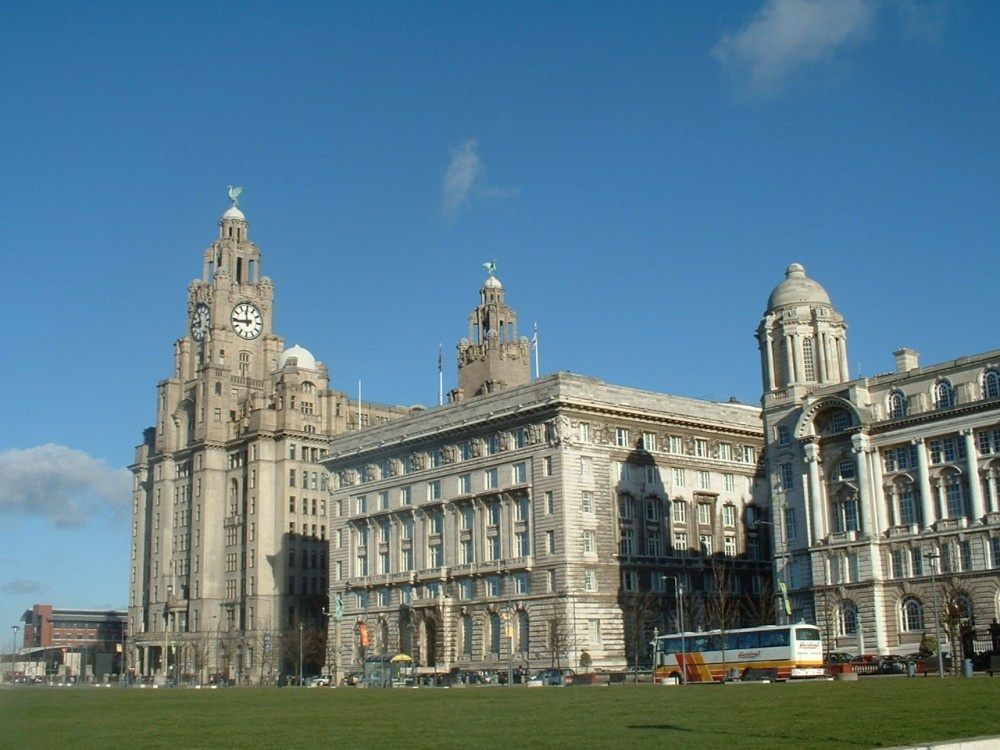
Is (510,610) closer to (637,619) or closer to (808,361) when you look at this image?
(637,619)

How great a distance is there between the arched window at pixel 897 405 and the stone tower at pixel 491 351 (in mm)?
70034

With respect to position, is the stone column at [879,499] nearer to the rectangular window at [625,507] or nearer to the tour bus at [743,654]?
the tour bus at [743,654]

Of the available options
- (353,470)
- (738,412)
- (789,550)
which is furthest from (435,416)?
(789,550)

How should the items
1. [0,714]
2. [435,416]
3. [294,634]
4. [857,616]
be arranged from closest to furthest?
[0,714] < [857,616] < [435,416] < [294,634]

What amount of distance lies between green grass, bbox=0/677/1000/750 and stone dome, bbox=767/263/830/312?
59.9 meters

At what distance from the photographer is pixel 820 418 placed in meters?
107

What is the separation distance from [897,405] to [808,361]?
35.1ft

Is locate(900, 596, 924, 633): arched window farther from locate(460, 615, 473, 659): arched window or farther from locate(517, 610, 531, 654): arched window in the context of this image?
locate(460, 615, 473, 659): arched window

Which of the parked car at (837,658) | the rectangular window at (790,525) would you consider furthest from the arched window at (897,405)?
the parked car at (837,658)

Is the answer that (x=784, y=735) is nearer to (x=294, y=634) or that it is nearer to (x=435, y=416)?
(x=435, y=416)

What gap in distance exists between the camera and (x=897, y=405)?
334ft

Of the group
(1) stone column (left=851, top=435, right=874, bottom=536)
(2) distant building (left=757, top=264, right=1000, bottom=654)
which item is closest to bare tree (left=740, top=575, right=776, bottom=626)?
(2) distant building (left=757, top=264, right=1000, bottom=654)

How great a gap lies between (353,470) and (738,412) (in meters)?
42.1

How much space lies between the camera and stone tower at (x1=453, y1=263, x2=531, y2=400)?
548 ft
